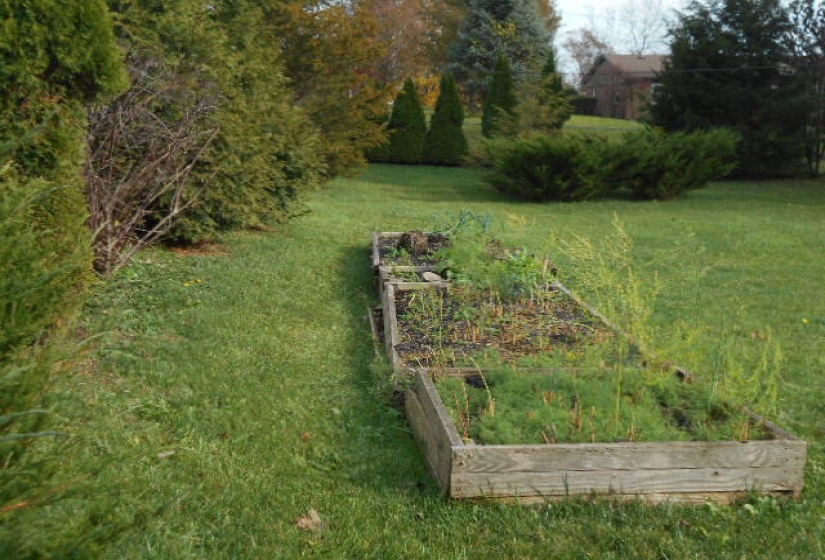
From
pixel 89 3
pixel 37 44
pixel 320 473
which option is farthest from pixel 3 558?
pixel 89 3

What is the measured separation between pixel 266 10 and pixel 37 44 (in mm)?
14294

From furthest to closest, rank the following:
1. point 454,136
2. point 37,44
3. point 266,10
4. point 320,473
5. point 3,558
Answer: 1. point 454,136
2. point 266,10
3. point 37,44
4. point 320,473
5. point 3,558

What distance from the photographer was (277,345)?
563 centimetres

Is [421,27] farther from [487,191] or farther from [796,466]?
[796,466]

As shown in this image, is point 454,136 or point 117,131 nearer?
point 117,131

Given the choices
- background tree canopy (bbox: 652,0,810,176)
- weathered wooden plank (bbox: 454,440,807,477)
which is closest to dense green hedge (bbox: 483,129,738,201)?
background tree canopy (bbox: 652,0,810,176)

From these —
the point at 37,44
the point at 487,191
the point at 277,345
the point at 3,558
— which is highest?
the point at 37,44

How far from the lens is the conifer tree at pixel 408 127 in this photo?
2680 cm

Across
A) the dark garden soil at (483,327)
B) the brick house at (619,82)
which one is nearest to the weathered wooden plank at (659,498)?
the dark garden soil at (483,327)

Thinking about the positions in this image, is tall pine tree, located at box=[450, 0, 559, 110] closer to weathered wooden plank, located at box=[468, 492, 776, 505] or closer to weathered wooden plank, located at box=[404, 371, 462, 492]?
weathered wooden plank, located at box=[404, 371, 462, 492]

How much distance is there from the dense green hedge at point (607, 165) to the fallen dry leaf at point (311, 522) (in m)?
14.4

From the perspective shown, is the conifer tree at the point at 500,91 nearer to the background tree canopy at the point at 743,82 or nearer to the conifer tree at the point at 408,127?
Result: the conifer tree at the point at 408,127

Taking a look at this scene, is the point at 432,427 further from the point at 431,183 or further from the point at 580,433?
the point at 431,183

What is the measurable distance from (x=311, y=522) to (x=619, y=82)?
165ft
